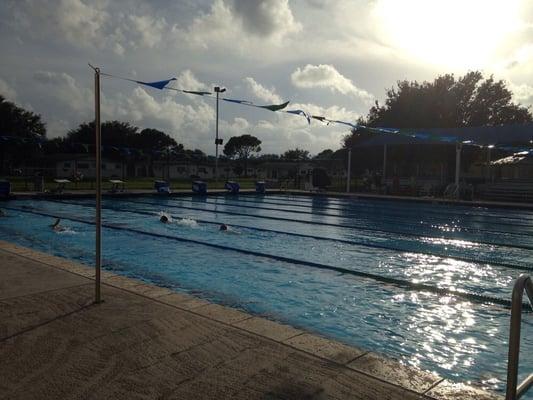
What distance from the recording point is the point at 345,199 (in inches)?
987

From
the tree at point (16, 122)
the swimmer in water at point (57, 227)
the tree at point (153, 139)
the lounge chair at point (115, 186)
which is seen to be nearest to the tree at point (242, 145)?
the tree at point (153, 139)

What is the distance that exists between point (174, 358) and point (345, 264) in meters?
5.77

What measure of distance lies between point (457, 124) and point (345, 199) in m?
20.9

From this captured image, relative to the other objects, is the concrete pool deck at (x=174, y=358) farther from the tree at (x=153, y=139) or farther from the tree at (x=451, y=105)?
the tree at (x=153, y=139)

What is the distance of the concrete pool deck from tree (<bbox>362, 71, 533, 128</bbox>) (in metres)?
38.7

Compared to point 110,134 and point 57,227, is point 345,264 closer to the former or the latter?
point 57,227

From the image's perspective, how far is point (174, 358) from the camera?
3.23 m

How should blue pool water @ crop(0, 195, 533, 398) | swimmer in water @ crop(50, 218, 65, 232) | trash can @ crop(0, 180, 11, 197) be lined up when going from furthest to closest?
1. trash can @ crop(0, 180, 11, 197)
2. swimmer in water @ crop(50, 218, 65, 232)
3. blue pool water @ crop(0, 195, 533, 398)

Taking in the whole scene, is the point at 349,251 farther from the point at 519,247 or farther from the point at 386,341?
the point at 386,341

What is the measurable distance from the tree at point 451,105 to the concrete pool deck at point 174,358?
38.7 metres

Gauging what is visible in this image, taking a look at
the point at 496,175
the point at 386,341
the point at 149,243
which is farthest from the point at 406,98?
the point at 386,341

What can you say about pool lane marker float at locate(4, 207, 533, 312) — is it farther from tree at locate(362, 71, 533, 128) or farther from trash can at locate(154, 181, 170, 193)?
tree at locate(362, 71, 533, 128)

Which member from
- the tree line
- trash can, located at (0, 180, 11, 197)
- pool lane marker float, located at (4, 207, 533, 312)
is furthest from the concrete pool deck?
the tree line

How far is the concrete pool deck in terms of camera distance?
2787mm
